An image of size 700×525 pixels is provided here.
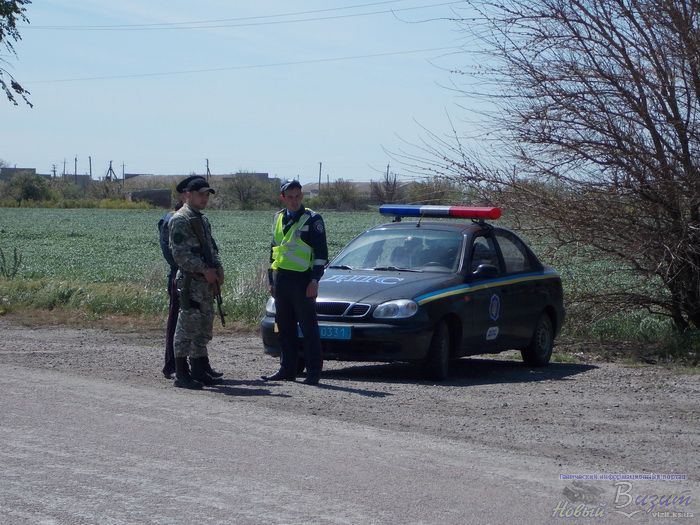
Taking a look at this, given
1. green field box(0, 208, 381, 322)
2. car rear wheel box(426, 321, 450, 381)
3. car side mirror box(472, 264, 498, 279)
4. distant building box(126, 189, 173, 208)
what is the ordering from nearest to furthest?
1. car rear wheel box(426, 321, 450, 381)
2. car side mirror box(472, 264, 498, 279)
3. green field box(0, 208, 381, 322)
4. distant building box(126, 189, 173, 208)

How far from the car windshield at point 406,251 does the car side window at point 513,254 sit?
83 centimetres

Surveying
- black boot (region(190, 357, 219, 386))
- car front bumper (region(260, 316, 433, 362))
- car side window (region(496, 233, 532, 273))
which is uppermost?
car side window (region(496, 233, 532, 273))

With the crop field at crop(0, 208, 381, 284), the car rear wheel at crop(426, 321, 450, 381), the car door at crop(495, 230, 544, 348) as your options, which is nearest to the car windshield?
the car door at crop(495, 230, 544, 348)

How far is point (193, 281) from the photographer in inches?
369

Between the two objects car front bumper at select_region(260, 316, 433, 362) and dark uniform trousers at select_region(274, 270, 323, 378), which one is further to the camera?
car front bumper at select_region(260, 316, 433, 362)

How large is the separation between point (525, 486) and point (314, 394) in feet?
11.0

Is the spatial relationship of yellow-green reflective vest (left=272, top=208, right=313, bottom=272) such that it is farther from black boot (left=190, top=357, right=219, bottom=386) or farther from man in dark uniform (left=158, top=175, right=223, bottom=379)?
black boot (left=190, top=357, right=219, bottom=386)

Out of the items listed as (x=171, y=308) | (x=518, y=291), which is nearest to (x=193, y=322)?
(x=171, y=308)

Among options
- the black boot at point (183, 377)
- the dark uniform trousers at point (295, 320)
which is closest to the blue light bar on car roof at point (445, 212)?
the dark uniform trousers at point (295, 320)

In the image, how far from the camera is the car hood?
10.1 meters

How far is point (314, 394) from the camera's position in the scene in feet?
29.6

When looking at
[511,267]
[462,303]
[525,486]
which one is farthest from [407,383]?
[525,486]

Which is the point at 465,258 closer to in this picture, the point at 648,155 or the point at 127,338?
the point at 648,155

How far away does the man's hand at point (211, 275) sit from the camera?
30.5 ft
